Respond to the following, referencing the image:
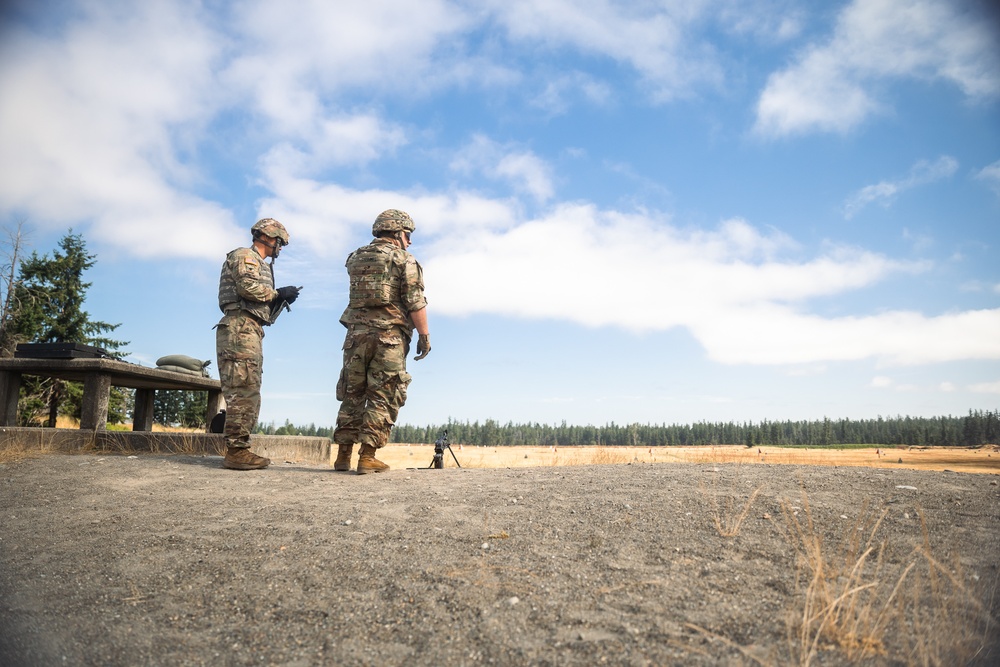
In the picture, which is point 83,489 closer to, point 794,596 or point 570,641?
point 570,641

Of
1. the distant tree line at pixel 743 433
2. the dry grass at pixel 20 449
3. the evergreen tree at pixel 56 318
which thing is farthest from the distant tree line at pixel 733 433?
the dry grass at pixel 20 449

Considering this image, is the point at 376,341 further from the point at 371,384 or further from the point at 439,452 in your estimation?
the point at 439,452

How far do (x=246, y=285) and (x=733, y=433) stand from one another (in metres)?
98.5

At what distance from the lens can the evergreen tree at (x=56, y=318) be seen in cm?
2550

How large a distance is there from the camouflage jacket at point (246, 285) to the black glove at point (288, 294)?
0.70 ft

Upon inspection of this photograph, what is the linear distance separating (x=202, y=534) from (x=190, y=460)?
13.1 feet

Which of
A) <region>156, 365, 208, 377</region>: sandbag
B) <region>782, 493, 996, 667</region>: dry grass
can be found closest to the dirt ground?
<region>782, 493, 996, 667</region>: dry grass

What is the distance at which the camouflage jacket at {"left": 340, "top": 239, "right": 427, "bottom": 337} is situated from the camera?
6.84 metres

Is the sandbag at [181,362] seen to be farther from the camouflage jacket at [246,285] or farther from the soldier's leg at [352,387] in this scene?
the soldier's leg at [352,387]

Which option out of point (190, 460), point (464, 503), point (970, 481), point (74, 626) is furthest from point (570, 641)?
point (190, 460)

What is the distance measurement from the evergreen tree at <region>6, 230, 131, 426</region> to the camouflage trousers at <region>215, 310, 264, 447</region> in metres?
22.7

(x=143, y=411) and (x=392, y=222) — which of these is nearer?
(x=392, y=222)

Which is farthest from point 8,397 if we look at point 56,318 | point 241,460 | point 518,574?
point 56,318

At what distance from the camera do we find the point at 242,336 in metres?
7.23
